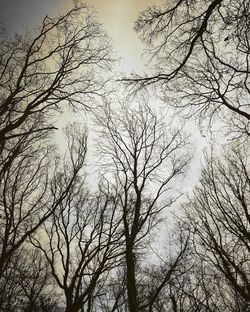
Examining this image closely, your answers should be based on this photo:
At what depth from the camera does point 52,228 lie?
12.7 m

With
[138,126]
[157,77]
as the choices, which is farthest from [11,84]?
[138,126]

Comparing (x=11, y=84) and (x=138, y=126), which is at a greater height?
(x=138, y=126)

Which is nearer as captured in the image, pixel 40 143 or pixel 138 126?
pixel 40 143

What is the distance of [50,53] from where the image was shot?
768 centimetres

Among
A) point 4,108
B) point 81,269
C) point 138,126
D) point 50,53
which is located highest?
point 138,126

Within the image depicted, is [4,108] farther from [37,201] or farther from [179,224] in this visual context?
[179,224]

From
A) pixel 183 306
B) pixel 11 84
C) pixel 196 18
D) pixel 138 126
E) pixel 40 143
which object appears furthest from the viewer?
pixel 183 306

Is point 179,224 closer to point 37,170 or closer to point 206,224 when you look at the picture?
point 206,224

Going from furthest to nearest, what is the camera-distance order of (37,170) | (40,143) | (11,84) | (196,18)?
(37,170)
(40,143)
(11,84)
(196,18)

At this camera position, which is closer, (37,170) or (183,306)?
(37,170)

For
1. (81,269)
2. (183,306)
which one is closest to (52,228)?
(81,269)

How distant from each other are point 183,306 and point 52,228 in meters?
18.9

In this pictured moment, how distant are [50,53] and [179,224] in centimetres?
1054

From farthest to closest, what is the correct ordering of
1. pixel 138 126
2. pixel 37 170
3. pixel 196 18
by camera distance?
pixel 138 126, pixel 37 170, pixel 196 18
